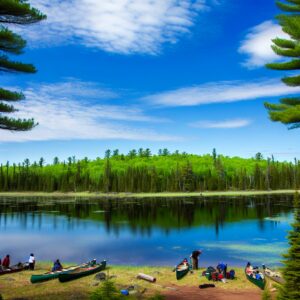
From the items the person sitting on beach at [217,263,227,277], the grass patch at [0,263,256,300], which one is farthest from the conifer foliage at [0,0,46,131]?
the person sitting on beach at [217,263,227,277]

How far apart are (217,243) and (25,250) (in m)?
21.5

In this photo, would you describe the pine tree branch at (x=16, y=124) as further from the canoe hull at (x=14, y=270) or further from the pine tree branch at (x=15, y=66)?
the canoe hull at (x=14, y=270)

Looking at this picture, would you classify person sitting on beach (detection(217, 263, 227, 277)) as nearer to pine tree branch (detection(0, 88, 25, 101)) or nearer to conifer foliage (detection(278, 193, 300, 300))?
conifer foliage (detection(278, 193, 300, 300))

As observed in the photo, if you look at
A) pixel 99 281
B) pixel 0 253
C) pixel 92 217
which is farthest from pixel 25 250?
pixel 92 217

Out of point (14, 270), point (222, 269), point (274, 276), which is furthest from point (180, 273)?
point (14, 270)

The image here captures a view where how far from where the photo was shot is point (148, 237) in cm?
4600

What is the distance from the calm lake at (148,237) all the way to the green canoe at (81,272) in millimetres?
5653

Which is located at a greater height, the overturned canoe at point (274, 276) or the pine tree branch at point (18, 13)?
the pine tree branch at point (18, 13)

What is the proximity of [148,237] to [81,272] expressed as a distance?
21144mm

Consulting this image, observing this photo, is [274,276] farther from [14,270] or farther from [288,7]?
[14,270]

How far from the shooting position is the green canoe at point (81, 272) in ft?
78.8

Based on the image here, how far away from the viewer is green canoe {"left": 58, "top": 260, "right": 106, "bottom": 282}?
78.8ft

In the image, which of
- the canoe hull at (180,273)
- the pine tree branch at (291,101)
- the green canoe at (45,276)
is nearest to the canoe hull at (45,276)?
the green canoe at (45,276)

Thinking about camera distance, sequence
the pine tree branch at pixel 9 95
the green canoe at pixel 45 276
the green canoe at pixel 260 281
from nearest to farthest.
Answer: the pine tree branch at pixel 9 95 → the green canoe at pixel 260 281 → the green canoe at pixel 45 276
